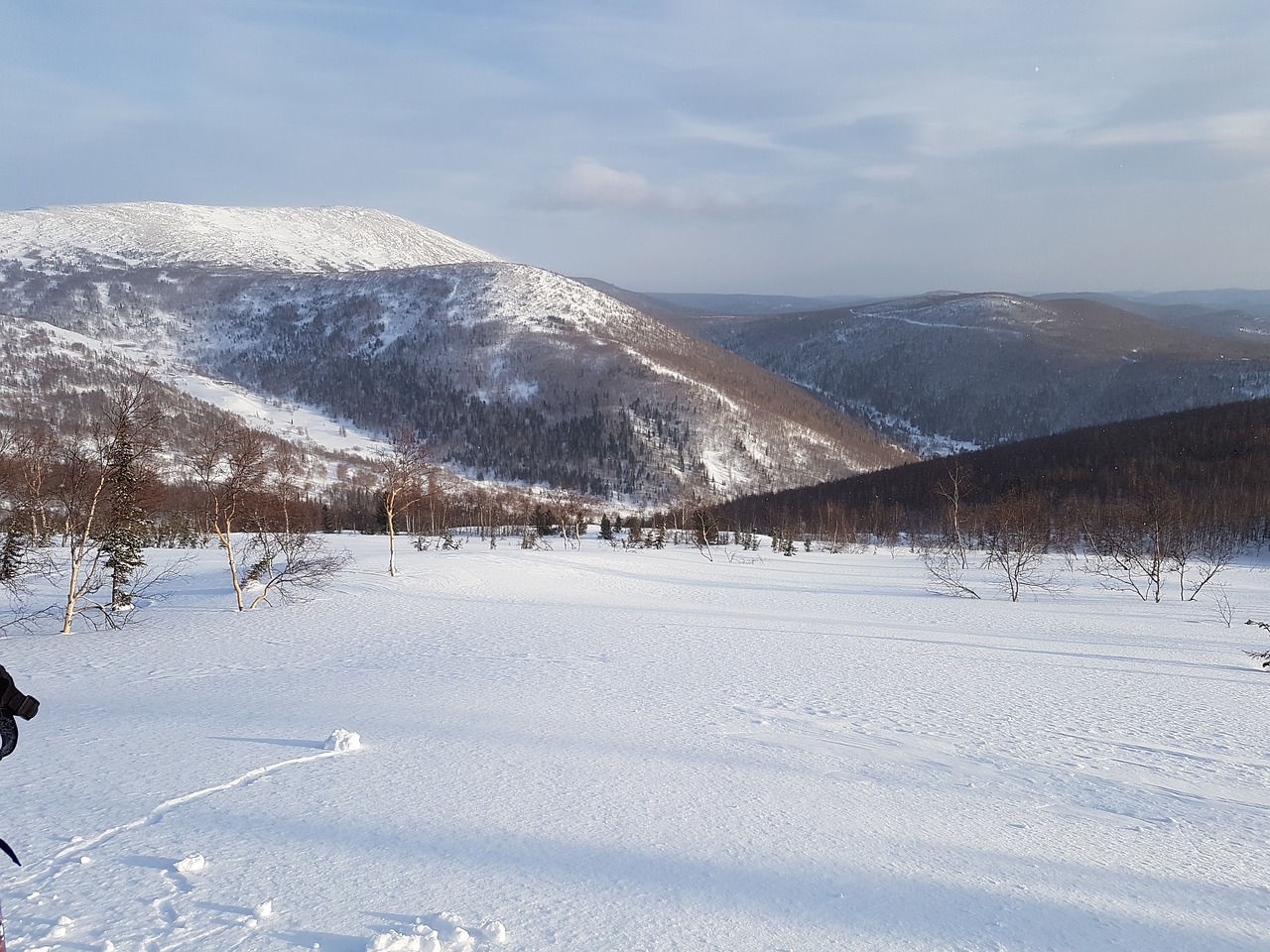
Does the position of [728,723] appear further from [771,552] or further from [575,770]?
[771,552]

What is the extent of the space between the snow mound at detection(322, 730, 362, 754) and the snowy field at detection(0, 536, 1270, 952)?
163 mm

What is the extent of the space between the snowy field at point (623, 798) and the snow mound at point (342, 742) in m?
0.16

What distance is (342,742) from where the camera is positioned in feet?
23.5

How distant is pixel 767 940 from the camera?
403cm

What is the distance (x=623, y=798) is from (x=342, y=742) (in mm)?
3118

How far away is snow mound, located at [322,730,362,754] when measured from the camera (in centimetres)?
709

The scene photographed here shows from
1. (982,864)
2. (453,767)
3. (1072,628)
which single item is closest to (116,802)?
(453,767)

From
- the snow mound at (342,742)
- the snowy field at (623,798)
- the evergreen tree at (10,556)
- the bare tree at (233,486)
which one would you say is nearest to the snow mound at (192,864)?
the snowy field at (623,798)

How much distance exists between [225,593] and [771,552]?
3908 cm

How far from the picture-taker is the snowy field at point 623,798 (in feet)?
13.8

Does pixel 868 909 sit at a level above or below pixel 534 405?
below

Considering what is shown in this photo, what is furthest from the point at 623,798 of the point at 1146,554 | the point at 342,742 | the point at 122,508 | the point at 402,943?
the point at 1146,554

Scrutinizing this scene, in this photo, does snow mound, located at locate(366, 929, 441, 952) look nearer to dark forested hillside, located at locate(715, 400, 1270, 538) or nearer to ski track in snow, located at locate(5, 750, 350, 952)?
ski track in snow, located at locate(5, 750, 350, 952)

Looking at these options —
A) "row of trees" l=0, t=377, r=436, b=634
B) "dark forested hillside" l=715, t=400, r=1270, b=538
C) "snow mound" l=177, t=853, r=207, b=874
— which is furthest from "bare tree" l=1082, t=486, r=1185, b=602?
"dark forested hillside" l=715, t=400, r=1270, b=538
